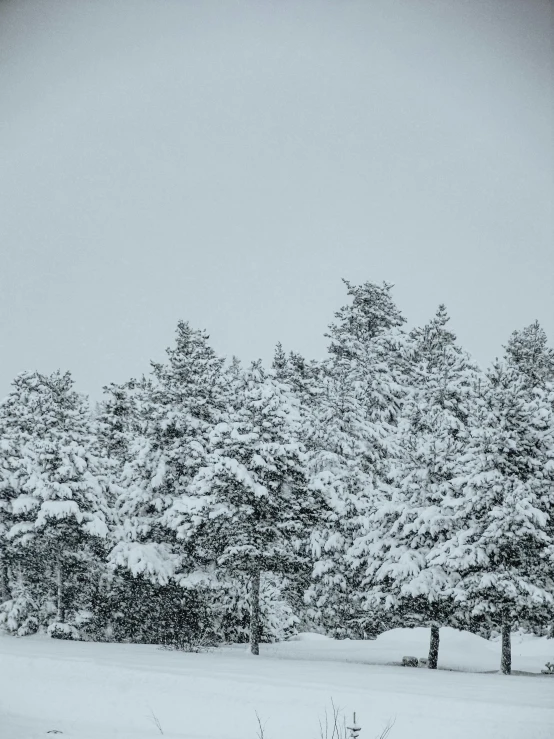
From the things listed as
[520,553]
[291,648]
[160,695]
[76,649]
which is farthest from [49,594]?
[520,553]

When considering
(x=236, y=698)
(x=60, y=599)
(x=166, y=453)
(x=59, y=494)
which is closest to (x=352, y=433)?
(x=166, y=453)

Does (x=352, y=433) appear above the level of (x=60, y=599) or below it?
above

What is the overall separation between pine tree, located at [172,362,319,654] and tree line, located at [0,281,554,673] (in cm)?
8

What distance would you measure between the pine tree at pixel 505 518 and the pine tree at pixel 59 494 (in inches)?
580

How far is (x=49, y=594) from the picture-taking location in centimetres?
2986

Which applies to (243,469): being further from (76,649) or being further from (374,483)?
(374,483)

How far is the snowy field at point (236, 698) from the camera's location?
1344 centimetres

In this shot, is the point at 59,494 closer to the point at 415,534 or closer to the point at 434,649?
the point at 415,534

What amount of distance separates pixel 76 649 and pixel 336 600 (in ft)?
45.4


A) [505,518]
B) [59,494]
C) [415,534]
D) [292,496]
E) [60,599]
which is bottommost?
[60,599]

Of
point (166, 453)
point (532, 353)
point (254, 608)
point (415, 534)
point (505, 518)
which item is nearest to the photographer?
point (505, 518)

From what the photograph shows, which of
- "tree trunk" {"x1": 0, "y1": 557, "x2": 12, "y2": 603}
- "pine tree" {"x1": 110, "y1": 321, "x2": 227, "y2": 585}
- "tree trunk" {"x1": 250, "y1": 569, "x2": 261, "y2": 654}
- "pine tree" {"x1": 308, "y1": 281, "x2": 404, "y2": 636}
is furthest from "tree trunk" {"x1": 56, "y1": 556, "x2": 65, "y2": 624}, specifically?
"pine tree" {"x1": 308, "y1": 281, "x2": 404, "y2": 636}

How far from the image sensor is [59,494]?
2597 cm

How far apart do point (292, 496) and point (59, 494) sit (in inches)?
394
